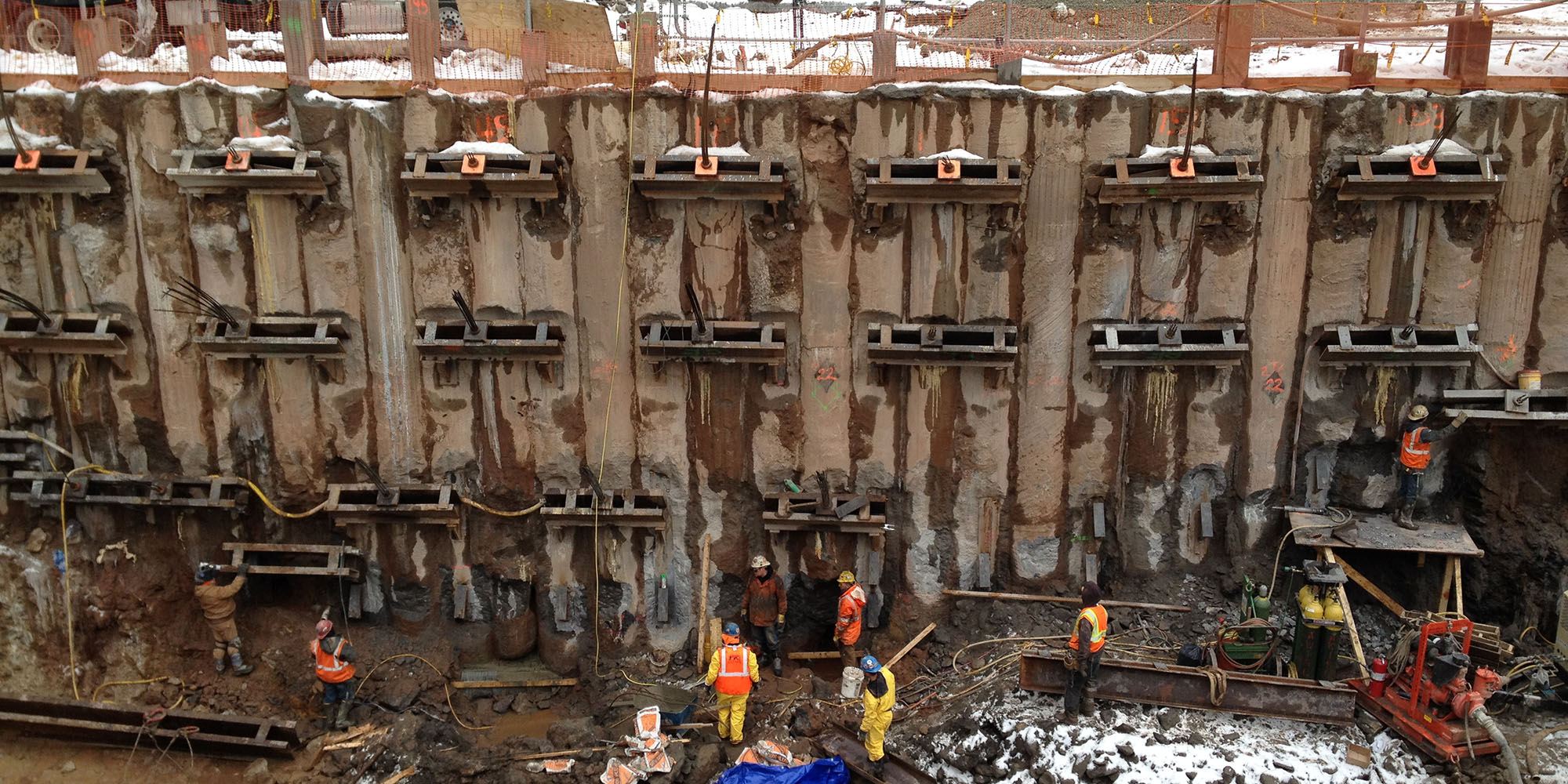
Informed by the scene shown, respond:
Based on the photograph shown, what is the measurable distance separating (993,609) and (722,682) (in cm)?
317

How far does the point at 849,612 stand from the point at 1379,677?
4.78 m

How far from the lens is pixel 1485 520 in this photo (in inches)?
391

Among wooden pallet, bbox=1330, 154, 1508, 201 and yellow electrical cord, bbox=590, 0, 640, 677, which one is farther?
yellow electrical cord, bbox=590, 0, 640, 677

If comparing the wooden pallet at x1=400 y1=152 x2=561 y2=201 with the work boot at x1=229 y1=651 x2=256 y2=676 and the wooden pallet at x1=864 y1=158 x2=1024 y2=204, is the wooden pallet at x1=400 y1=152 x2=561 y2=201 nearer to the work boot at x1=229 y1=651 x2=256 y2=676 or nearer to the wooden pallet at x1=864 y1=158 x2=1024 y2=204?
the wooden pallet at x1=864 y1=158 x2=1024 y2=204

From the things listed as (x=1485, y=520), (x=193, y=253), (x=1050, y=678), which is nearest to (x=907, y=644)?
(x=1050, y=678)

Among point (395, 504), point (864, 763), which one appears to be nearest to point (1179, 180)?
point (864, 763)

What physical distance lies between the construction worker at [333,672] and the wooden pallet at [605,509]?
7.73ft

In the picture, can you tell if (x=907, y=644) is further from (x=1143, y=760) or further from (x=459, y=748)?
(x=459, y=748)

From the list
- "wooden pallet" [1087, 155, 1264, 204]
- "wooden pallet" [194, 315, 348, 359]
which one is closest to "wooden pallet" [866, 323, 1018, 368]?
"wooden pallet" [1087, 155, 1264, 204]

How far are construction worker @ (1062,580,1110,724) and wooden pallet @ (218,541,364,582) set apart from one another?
742 centimetres

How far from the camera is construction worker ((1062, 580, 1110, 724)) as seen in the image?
8297mm

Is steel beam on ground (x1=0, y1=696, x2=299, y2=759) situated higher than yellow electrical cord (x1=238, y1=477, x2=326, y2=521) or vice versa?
yellow electrical cord (x1=238, y1=477, x2=326, y2=521)

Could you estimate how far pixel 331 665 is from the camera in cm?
965

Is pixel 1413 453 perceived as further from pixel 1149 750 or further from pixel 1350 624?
pixel 1149 750
